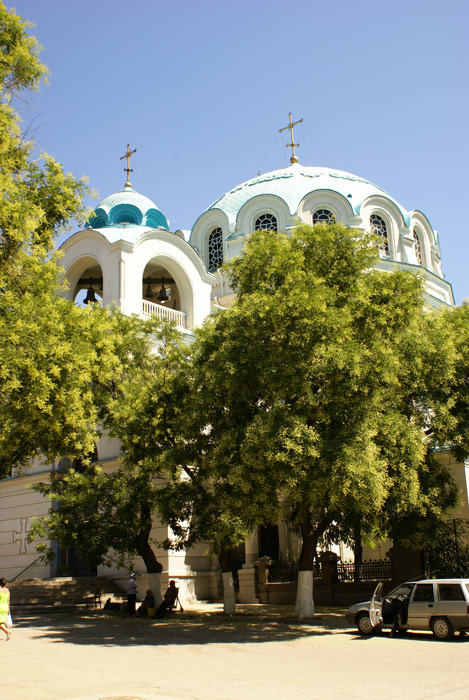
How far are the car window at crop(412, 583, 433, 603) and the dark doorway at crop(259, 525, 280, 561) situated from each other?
441 inches

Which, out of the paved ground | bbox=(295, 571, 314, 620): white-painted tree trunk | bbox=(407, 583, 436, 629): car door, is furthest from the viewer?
bbox=(295, 571, 314, 620): white-painted tree trunk

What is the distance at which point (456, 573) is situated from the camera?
15945 mm

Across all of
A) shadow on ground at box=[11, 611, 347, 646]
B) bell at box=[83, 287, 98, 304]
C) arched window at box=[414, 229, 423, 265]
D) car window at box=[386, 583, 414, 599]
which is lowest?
shadow on ground at box=[11, 611, 347, 646]

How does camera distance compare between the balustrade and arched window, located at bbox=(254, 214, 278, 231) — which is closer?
the balustrade

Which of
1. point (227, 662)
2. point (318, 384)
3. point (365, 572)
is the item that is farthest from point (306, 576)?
point (227, 662)

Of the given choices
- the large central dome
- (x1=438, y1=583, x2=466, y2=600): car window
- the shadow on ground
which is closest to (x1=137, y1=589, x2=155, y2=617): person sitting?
the shadow on ground

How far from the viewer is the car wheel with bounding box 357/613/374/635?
12359mm

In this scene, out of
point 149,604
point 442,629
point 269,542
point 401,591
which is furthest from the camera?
point 269,542

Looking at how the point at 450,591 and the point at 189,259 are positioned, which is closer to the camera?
the point at 450,591

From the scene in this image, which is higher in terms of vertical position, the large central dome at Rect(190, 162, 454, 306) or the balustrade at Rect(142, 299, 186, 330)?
the large central dome at Rect(190, 162, 454, 306)

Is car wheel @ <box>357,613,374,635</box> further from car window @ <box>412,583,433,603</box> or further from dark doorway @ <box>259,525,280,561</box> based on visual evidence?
dark doorway @ <box>259,525,280,561</box>

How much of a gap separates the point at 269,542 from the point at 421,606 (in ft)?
38.9

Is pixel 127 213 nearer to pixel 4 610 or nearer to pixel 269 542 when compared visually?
pixel 269 542

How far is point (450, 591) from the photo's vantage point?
1183 cm
